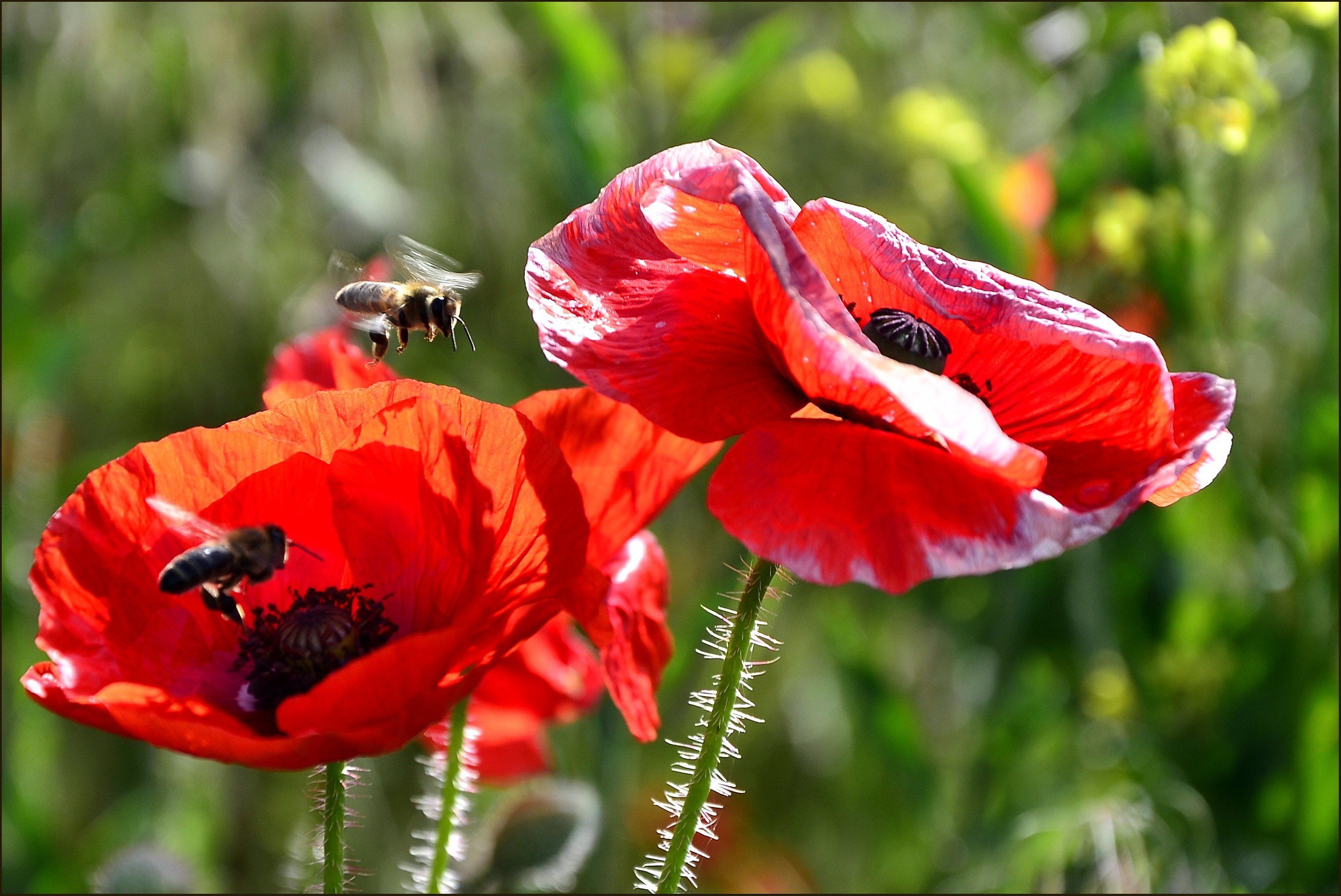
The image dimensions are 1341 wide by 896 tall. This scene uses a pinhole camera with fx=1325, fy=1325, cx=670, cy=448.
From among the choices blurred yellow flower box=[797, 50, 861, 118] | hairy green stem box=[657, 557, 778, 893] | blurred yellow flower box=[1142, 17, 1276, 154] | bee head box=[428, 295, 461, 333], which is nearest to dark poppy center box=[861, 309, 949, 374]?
hairy green stem box=[657, 557, 778, 893]

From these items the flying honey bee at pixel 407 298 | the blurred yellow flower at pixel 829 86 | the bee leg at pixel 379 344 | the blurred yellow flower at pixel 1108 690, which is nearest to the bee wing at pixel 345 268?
the flying honey bee at pixel 407 298

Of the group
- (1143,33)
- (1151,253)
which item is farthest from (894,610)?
(1143,33)

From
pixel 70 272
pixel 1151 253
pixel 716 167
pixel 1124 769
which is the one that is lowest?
pixel 1124 769

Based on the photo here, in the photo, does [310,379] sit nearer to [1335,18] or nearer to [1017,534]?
A: [1017,534]

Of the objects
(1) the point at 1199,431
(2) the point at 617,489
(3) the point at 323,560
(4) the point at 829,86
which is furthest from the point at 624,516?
(4) the point at 829,86

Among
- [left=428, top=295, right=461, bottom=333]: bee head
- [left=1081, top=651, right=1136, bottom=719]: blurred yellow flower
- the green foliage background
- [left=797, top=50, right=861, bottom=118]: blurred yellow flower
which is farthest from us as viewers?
[left=797, top=50, right=861, bottom=118]: blurred yellow flower

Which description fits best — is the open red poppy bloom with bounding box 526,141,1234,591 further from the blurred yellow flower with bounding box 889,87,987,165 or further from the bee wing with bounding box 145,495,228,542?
the blurred yellow flower with bounding box 889,87,987,165
